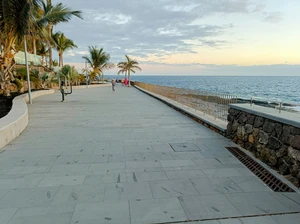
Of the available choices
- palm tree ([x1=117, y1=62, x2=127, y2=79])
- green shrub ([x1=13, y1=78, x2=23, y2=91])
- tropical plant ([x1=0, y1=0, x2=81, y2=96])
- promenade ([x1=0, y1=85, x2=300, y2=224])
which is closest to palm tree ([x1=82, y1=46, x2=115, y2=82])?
palm tree ([x1=117, y1=62, x2=127, y2=79])

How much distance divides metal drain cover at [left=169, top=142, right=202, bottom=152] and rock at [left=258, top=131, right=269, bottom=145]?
121 centimetres

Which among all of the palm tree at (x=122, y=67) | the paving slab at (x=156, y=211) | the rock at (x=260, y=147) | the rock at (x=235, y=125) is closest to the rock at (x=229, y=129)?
the rock at (x=235, y=125)

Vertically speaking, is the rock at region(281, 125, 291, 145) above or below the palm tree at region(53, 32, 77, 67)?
below

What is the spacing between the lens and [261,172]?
350 cm

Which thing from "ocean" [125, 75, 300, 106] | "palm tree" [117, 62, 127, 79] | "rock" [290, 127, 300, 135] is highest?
"palm tree" [117, 62, 127, 79]

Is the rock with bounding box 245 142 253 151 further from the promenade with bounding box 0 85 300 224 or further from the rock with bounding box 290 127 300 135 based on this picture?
the rock with bounding box 290 127 300 135

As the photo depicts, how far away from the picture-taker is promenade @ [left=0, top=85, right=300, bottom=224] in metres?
2.39

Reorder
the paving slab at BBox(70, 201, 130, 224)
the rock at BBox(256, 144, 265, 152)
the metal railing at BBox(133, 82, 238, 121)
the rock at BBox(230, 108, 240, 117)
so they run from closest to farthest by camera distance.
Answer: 1. the paving slab at BBox(70, 201, 130, 224)
2. the rock at BBox(256, 144, 265, 152)
3. the rock at BBox(230, 108, 240, 117)
4. the metal railing at BBox(133, 82, 238, 121)

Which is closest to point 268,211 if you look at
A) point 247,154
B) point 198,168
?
point 198,168

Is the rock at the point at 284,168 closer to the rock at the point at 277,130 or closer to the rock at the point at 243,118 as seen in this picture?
the rock at the point at 277,130

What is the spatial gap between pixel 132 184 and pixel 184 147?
6.37 ft

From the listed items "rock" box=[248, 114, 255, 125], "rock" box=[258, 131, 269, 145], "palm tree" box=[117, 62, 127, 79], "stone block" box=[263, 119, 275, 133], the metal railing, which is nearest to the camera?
"stone block" box=[263, 119, 275, 133]

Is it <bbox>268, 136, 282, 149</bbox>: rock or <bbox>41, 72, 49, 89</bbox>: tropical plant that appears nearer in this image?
<bbox>268, 136, 282, 149</bbox>: rock

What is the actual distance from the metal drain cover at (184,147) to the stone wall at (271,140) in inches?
40.1
